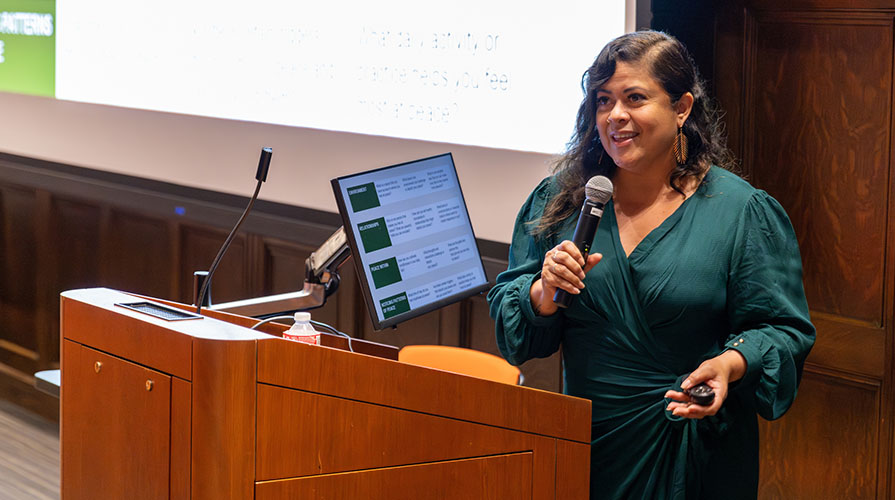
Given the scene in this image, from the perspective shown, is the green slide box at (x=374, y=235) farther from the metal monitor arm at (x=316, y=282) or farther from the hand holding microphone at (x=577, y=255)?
the hand holding microphone at (x=577, y=255)

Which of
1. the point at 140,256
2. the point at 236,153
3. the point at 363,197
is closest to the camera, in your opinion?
the point at 363,197

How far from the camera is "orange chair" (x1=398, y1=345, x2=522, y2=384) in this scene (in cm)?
297

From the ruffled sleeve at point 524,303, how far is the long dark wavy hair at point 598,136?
5cm

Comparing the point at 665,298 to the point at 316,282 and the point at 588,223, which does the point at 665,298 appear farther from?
the point at 316,282

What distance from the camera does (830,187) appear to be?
2.89 m

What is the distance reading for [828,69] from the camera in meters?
2.83

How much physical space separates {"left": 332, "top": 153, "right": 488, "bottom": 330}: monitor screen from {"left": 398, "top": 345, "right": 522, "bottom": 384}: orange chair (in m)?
0.65

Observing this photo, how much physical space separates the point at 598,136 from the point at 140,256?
3.50 meters

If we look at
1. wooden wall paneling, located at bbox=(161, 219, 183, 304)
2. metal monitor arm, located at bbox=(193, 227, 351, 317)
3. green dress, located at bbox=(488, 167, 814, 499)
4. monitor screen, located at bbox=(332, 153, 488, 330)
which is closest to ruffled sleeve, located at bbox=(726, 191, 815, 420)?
green dress, located at bbox=(488, 167, 814, 499)

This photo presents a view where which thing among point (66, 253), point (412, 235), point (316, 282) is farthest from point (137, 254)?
point (412, 235)

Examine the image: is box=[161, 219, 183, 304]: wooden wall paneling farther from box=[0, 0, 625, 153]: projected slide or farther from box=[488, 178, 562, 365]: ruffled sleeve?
box=[488, 178, 562, 365]: ruffled sleeve

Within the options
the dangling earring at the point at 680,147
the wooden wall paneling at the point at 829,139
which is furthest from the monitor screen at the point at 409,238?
the wooden wall paneling at the point at 829,139

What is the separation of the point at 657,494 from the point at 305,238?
2.50 m

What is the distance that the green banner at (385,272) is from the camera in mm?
2160
